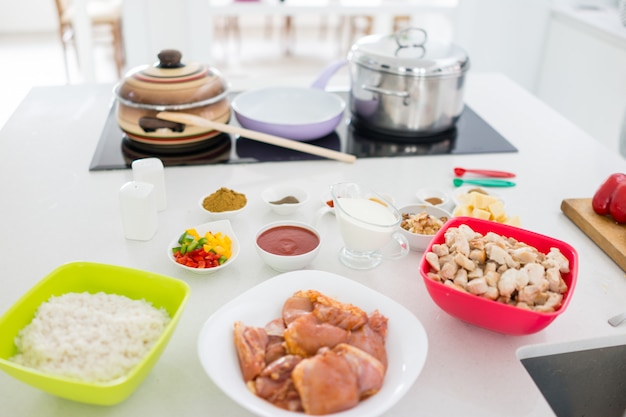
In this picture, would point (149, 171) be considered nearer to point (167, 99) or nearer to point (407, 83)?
point (167, 99)

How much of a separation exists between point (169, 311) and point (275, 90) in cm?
111

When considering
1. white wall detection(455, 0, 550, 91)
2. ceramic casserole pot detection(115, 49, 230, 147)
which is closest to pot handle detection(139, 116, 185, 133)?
ceramic casserole pot detection(115, 49, 230, 147)

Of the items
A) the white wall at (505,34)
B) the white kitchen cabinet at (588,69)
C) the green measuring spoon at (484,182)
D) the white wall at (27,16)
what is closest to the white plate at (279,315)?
the green measuring spoon at (484,182)

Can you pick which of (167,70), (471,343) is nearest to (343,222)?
(471,343)

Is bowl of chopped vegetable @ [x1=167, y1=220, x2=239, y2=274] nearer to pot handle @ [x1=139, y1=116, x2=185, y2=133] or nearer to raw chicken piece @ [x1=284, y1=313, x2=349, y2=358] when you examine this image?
raw chicken piece @ [x1=284, y1=313, x2=349, y2=358]

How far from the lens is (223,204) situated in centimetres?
129

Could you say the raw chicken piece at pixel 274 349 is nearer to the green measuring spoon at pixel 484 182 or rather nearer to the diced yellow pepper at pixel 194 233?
the diced yellow pepper at pixel 194 233

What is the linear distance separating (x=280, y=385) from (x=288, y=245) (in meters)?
0.39

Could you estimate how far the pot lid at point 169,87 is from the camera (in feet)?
4.93

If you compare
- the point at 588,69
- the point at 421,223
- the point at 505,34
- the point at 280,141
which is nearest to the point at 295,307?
the point at 421,223

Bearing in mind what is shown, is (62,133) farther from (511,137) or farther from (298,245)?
(511,137)

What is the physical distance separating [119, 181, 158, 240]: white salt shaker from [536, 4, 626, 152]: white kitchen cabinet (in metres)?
2.18

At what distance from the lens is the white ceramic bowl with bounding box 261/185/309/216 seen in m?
1.32

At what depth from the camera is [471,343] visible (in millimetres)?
990
